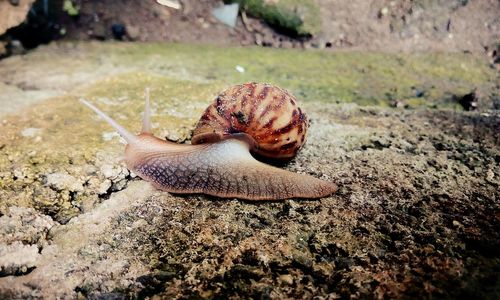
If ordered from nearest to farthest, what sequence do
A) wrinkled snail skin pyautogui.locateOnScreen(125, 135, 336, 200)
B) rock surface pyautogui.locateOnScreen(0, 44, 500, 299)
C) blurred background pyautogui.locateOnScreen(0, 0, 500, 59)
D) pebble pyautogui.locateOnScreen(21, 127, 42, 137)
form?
rock surface pyautogui.locateOnScreen(0, 44, 500, 299) < wrinkled snail skin pyautogui.locateOnScreen(125, 135, 336, 200) < pebble pyautogui.locateOnScreen(21, 127, 42, 137) < blurred background pyautogui.locateOnScreen(0, 0, 500, 59)

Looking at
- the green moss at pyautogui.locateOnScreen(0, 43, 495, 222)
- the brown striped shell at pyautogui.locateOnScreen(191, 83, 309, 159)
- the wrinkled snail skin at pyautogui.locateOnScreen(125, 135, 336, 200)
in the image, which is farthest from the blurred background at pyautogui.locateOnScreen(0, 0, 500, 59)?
the wrinkled snail skin at pyautogui.locateOnScreen(125, 135, 336, 200)

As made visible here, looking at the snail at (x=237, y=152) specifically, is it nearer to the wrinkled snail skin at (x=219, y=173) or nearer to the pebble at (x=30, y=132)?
the wrinkled snail skin at (x=219, y=173)

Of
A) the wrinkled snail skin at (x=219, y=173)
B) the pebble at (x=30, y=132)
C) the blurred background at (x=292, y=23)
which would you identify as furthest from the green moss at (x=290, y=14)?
the pebble at (x=30, y=132)

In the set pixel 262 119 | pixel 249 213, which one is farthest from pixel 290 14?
pixel 249 213

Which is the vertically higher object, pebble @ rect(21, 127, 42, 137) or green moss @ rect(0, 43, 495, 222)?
green moss @ rect(0, 43, 495, 222)

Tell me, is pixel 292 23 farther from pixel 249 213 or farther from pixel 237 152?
pixel 249 213

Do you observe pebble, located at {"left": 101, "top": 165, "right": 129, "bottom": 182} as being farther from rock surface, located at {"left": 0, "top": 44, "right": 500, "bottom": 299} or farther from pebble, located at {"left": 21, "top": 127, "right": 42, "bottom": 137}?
pebble, located at {"left": 21, "top": 127, "right": 42, "bottom": 137}

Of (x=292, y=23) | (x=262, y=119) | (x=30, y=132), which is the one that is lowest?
(x=30, y=132)
